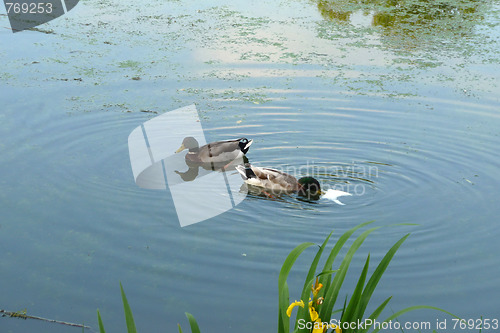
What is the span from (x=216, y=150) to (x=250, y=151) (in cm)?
44

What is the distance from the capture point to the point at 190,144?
22.1ft

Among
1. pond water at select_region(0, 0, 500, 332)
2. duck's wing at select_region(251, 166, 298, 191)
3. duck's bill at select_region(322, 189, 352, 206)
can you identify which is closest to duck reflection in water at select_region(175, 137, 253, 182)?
pond water at select_region(0, 0, 500, 332)

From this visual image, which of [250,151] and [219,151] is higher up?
[219,151]

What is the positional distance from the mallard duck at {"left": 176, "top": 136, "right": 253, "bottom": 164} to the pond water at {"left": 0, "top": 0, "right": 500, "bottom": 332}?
25cm

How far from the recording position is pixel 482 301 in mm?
3988

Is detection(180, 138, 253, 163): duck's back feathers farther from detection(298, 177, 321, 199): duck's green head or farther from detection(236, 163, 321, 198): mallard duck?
detection(298, 177, 321, 199): duck's green head

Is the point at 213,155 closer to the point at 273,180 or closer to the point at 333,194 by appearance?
the point at 273,180

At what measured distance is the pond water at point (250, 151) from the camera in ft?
13.3

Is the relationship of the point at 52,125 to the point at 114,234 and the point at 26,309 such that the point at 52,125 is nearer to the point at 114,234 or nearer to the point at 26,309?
the point at 114,234

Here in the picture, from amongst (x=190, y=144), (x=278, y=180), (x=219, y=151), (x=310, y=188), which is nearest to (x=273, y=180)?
(x=278, y=180)

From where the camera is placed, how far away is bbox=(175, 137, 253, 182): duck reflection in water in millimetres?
6340

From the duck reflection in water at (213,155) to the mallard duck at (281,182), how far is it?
46 centimetres

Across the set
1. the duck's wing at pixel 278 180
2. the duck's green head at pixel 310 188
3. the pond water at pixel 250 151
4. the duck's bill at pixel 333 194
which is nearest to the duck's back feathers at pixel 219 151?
the pond water at pixel 250 151

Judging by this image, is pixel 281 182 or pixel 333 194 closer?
pixel 333 194
